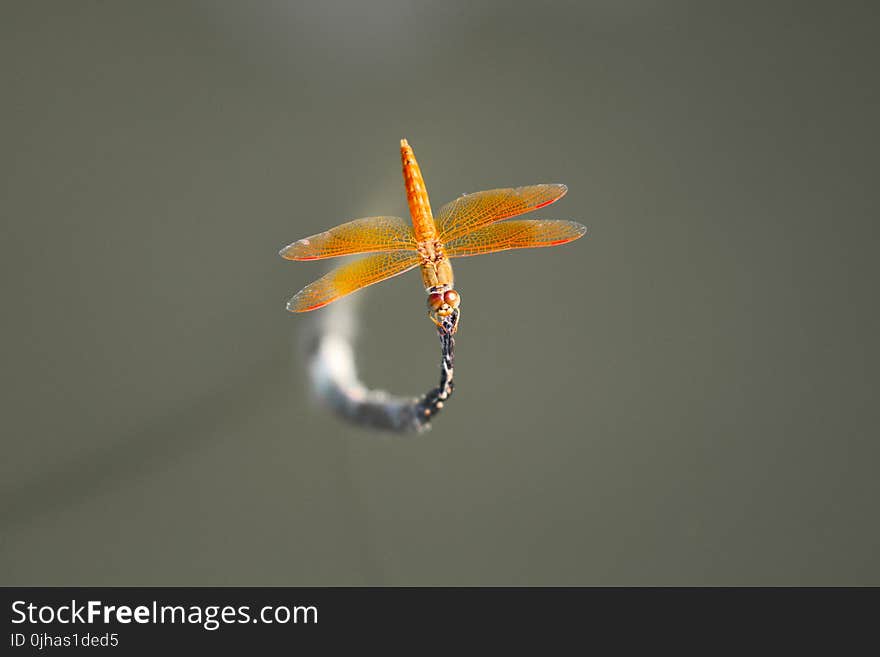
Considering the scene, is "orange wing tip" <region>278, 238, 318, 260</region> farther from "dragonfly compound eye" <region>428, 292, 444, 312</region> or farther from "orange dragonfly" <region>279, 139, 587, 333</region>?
"dragonfly compound eye" <region>428, 292, 444, 312</region>

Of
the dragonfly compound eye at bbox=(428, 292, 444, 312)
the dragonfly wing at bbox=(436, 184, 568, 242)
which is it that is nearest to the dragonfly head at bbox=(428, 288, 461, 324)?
the dragonfly compound eye at bbox=(428, 292, 444, 312)

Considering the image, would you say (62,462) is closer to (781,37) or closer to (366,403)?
(366,403)

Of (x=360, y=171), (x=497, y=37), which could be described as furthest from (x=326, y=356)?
(x=497, y=37)

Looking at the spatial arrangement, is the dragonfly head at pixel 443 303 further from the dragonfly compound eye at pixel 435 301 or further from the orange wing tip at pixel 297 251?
the orange wing tip at pixel 297 251

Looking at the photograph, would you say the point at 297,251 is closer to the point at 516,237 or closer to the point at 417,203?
the point at 417,203

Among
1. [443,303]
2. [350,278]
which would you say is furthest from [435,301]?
→ [350,278]

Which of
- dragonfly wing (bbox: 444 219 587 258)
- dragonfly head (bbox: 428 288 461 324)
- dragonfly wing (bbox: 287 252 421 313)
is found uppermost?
dragonfly wing (bbox: 444 219 587 258)

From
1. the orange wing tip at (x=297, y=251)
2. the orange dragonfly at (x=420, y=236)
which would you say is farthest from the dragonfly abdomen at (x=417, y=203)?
the orange wing tip at (x=297, y=251)

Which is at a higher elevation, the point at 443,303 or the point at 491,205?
the point at 491,205
